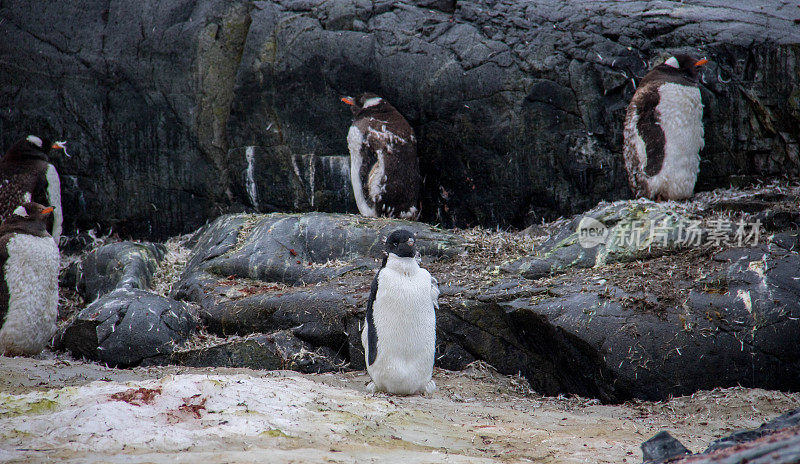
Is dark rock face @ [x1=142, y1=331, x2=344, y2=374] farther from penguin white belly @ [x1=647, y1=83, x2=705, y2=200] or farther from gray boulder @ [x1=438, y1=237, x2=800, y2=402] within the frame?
penguin white belly @ [x1=647, y1=83, x2=705, y2=200]

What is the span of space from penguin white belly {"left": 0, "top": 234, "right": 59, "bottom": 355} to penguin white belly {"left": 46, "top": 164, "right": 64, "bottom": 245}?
6.26ft

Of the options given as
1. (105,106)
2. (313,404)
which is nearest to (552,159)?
(313,404)

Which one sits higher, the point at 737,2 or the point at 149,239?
the point at 737,2

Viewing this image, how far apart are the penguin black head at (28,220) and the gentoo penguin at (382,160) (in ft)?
11.3

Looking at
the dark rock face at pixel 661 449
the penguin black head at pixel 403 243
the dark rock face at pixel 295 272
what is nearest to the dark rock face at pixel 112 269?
the dark rock face at pixel 295 272

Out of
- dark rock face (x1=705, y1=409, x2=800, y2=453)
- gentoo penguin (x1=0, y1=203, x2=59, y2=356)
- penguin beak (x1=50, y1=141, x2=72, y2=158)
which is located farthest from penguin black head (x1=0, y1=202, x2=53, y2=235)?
dark rock face (x1=705, y1=409, x2=800, y2=453)

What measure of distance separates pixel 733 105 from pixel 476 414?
5.20m

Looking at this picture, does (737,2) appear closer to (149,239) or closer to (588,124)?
(588,124)

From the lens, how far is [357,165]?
8.39 meters

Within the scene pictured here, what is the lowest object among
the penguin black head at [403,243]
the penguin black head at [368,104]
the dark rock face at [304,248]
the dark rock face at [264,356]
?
the dark rock face at [264,356]

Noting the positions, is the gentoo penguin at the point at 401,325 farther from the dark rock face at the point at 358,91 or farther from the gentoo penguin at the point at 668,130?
the dark rock face at the point at 358,91

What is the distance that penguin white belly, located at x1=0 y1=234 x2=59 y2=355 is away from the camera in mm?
6402

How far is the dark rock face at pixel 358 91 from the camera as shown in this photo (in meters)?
7.68

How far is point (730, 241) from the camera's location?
18.8 ft
